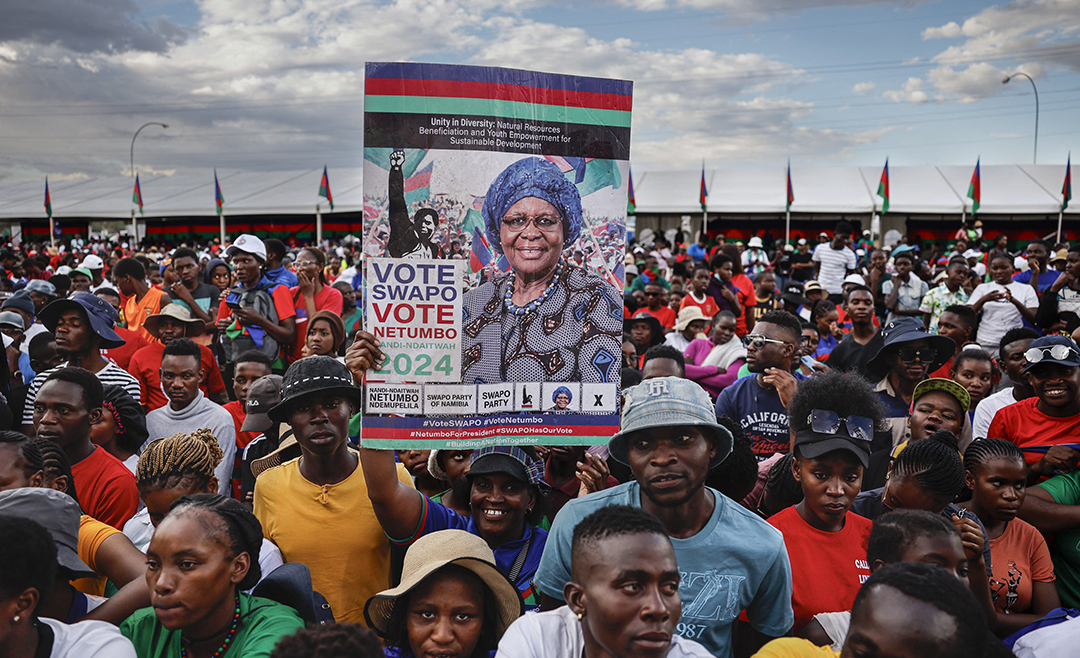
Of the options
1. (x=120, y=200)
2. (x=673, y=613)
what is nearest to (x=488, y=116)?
(x=673, y=613)

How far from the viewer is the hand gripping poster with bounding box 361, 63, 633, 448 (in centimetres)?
259

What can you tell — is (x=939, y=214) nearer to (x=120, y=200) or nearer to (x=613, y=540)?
(x=613, y=540)

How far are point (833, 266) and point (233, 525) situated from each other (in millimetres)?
10776

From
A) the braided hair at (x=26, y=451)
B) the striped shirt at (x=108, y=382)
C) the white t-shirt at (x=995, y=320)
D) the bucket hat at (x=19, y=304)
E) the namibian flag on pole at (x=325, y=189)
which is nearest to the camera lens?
the braided hair at (x=26, y=451)

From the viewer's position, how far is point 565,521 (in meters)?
2.51

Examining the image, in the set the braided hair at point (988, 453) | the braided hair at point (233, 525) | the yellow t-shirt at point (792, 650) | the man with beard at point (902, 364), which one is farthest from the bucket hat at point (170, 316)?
the braided hair at point (988, 453)

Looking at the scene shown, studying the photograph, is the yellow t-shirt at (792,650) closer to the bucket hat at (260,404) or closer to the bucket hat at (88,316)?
the bucket hat at (260,404)

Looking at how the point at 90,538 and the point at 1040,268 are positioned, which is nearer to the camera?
the point at 90,538

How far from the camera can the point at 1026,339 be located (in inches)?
203

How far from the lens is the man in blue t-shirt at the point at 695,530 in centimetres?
239

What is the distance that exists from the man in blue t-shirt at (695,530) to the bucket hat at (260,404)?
245 cm

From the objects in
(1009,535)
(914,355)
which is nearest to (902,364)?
(914,355)

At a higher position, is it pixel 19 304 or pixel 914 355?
pixel 19 304

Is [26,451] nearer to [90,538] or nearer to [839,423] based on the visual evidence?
[90,538]
